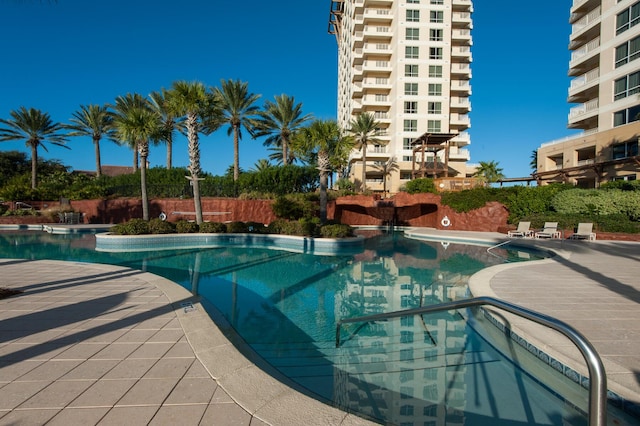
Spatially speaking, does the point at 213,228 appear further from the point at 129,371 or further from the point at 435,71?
the point at 435,71

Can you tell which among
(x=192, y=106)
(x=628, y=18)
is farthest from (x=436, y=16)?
(x=192, y=106)

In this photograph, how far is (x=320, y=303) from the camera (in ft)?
22.1

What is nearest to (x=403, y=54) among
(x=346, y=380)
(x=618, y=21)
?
(x=618, y=21)

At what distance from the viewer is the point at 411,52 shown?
3791cm

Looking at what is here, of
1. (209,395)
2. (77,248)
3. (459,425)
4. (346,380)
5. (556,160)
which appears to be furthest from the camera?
(556,160)

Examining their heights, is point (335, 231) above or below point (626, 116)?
below

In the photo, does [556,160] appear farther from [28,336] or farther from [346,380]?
[28,336]

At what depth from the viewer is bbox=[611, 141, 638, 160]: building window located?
22.3 meters

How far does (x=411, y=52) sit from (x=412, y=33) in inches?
92.8

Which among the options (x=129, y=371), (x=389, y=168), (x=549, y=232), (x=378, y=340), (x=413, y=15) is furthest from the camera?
(x=413, y=15)

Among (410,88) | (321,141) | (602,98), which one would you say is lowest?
(321,141)

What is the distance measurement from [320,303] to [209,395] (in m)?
4.17

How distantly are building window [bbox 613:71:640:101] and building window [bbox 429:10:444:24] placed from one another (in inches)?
828

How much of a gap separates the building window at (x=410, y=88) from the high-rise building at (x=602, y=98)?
15.0m
